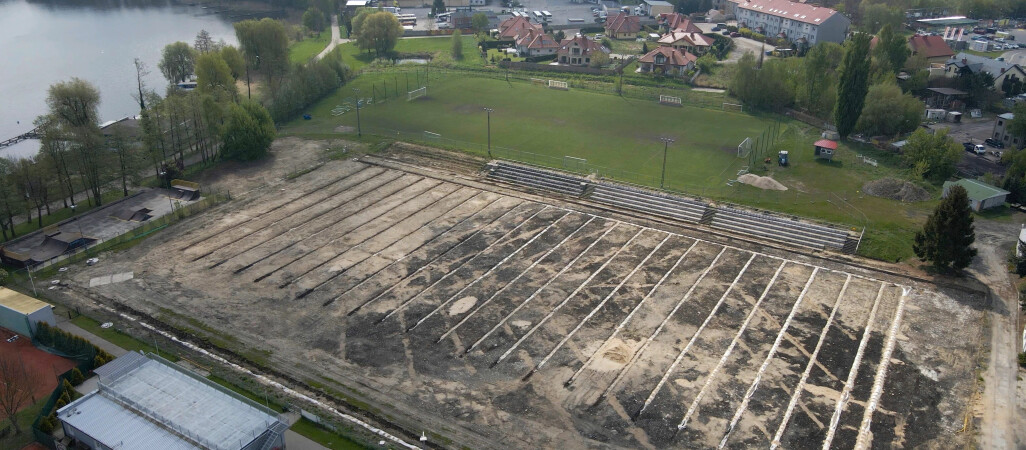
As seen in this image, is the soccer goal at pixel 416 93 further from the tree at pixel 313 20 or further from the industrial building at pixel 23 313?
the industrial building at pixel 23 313

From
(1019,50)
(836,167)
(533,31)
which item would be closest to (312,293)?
(836,167)

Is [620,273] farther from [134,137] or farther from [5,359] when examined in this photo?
[134,137]

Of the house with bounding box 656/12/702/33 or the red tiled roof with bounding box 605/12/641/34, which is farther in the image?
the red tiled roof with bounding box 605/12/641/34

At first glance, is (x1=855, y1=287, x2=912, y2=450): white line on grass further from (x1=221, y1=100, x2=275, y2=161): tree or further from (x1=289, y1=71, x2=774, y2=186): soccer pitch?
(x1=221, y1=100, x2=275, y2=161): tree

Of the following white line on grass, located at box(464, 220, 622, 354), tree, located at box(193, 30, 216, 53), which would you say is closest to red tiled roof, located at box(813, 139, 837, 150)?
white line on grass, located at box(464, 220, 622, 354)

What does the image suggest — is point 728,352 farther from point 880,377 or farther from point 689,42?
point 689,42
